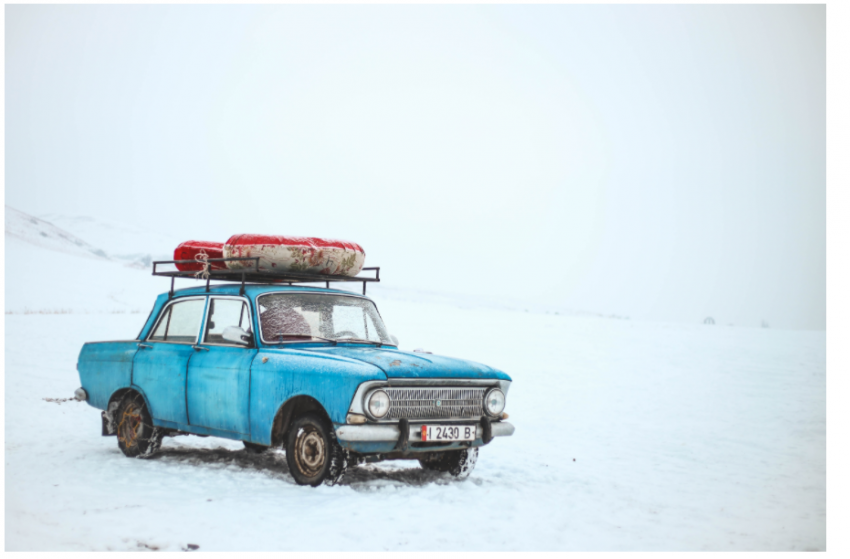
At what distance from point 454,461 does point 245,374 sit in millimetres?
2146

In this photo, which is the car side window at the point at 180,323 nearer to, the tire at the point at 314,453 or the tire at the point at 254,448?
the tire at the point at 254,448

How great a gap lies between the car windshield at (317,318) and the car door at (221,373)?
210 mm

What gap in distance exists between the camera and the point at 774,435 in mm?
12680

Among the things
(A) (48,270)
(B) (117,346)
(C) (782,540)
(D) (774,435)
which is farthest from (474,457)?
(A) (48,270)

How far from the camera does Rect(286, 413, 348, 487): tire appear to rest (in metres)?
6.70

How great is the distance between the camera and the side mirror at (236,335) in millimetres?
7332

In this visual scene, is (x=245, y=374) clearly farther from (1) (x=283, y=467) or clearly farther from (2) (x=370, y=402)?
(2) (x=370, y=402)

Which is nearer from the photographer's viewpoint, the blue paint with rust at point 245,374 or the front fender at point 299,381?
the front fender at point 299,381

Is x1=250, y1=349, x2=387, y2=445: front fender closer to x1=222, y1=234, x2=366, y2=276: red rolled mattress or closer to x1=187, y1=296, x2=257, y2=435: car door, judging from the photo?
x1=187, y1=296, x2=257, y2=435: car door

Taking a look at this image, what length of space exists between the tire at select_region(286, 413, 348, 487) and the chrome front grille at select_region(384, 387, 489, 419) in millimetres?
536

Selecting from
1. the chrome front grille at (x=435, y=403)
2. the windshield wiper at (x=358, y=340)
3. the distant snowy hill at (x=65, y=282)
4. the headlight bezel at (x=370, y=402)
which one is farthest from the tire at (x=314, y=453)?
the distant snowy hill at (x=65, y=282)

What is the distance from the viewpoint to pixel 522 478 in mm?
7949

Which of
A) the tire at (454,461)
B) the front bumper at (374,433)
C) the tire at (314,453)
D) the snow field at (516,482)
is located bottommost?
the snow field at (516,482)

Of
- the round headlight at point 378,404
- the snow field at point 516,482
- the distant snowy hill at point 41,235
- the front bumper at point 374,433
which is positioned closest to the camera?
the snow field at point 516,482
